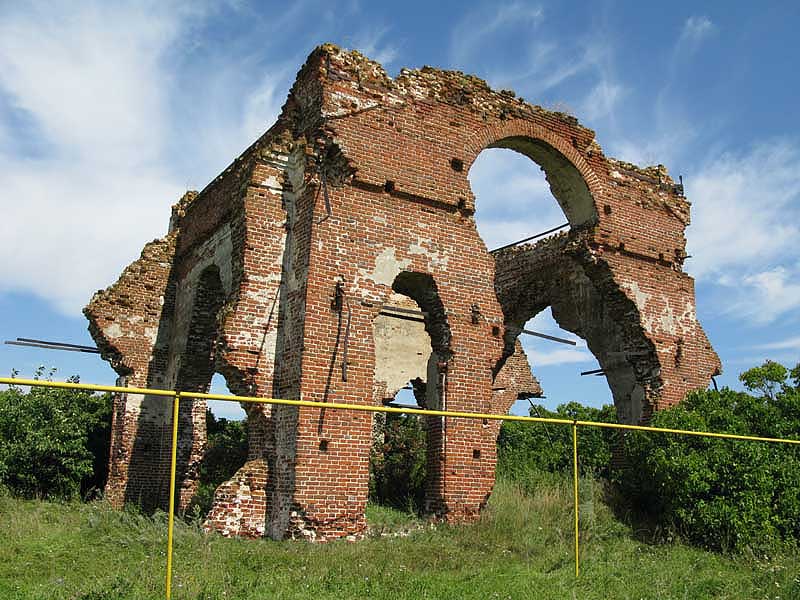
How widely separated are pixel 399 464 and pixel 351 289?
588 cm

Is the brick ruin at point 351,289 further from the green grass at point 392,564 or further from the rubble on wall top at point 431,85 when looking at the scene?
the green grass at point 392,564

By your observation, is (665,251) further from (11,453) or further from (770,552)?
(11,453)

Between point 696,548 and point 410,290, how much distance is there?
5695mm

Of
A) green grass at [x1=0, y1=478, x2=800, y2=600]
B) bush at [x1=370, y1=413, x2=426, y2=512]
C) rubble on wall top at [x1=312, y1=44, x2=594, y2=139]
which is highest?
rubble on wall top at [x1=312, y1=44, x2=594, y2=139]

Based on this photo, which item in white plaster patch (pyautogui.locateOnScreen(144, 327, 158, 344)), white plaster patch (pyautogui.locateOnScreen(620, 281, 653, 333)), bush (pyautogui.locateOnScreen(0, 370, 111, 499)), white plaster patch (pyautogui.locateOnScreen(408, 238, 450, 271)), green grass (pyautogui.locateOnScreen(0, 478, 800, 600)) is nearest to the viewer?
green grass (pyautogui.locateOnScreen(0, 478, 800, 600))

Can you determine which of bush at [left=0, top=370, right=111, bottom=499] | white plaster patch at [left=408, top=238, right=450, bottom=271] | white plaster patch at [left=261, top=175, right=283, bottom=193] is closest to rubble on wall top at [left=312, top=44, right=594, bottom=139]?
white plaster patch at [left=261, top=175, right=283, bottom=193]

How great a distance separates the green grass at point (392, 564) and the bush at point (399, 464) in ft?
11.1

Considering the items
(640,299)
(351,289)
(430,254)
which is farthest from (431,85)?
(640,299)

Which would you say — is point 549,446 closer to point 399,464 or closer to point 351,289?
point 399,464

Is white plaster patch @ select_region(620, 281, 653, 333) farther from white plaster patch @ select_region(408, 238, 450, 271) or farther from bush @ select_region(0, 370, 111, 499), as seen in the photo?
bush @ select_region(0, 370, 111, 499)

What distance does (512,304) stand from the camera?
61.2 ft

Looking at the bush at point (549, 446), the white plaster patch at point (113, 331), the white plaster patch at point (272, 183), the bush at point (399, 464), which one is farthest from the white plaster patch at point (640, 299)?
the white plaster patch at point (113, 331)

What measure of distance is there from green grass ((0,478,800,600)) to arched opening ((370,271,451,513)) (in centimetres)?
136

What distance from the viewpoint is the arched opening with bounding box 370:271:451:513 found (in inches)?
436
